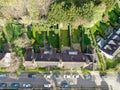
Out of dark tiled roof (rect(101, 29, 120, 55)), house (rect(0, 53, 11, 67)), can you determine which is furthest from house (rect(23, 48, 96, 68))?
dark tiled roof (rect(101, 29, 120, 55))

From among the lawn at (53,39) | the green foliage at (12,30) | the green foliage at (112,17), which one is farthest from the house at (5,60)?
the green foliage at (112,17)

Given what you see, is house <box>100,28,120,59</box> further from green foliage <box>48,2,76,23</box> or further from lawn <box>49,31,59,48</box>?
lawn <box>49,31,59,48</box>

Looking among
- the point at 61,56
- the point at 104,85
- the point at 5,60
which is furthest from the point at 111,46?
the point at 5,60

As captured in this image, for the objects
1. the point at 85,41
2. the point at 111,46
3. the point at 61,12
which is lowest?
the point at 111,46

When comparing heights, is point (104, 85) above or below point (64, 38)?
below

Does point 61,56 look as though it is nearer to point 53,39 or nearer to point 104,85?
point 53,39

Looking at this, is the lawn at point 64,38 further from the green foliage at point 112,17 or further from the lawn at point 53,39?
the green foliage at point 112,17

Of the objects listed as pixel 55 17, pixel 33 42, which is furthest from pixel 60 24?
pixel 33 42
